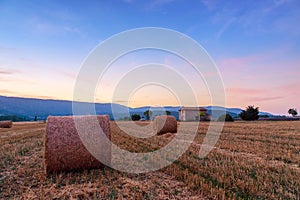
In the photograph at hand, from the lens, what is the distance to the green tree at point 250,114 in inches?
1978

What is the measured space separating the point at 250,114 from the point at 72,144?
166ft

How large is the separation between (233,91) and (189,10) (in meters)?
11.7

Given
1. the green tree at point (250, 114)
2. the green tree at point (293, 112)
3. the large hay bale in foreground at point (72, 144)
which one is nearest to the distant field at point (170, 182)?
the large hay bale in foreground at point (72, 144)

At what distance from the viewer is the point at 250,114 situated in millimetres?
50312

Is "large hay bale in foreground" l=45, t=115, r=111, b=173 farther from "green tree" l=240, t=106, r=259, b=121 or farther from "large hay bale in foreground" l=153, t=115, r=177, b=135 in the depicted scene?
"green tree" l=240, t=106, r=259, b=121

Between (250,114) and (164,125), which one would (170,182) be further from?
(250,114)

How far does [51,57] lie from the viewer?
58.0 feet

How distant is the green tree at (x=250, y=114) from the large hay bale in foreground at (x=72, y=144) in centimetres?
4952

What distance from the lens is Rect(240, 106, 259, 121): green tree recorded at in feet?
165

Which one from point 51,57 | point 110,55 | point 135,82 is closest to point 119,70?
point 135,82

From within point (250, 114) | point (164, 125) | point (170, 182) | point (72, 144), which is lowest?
point (170, 182)

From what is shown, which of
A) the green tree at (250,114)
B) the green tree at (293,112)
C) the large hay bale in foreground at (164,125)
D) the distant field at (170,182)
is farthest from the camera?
the green tree at (293,112)

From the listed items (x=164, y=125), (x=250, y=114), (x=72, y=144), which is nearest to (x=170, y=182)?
(x=72, y=144)

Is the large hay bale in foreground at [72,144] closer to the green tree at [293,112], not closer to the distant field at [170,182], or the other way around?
the distant field at [170,182]
